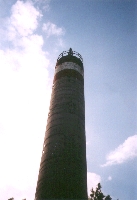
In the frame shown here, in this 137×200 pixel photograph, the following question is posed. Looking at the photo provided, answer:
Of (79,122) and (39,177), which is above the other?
(79,122)

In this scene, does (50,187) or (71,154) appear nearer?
(50,187)

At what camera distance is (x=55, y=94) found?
13.4 metres

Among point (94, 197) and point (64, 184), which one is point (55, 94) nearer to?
point (64, 184)

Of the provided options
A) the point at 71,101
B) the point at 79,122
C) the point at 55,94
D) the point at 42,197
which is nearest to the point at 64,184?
the point at 42,197

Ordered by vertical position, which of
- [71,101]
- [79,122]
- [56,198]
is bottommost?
[56,198]

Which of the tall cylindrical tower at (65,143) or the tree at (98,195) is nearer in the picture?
the tall cylindrical tower at (65,143)

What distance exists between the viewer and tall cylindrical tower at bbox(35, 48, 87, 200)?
9117 mm

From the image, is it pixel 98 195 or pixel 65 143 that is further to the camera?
pixel 98 195

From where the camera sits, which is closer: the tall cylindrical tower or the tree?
the tall cylindrical tower

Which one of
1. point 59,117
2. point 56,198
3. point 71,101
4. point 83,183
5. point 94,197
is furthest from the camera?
point 94,197

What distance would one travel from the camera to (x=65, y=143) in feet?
34.6

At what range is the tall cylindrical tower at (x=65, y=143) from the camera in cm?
912

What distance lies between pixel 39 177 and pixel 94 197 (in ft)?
35.5

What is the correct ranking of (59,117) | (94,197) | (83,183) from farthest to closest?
(94,197), (59,117), (83,183)
